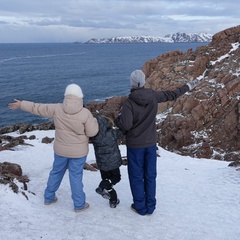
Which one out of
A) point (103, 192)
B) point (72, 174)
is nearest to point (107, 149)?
point (72, 174)

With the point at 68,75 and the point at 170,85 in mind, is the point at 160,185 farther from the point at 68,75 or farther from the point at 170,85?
the point at 68,75

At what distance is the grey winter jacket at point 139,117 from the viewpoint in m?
6.51

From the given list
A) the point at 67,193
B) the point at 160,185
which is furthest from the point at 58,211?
the point at 160,185

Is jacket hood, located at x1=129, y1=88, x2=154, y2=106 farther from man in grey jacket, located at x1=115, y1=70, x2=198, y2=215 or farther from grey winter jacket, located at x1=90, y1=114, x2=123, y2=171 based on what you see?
grey winter jacket, located at x1=90, y1=114, x2=123, y2=171

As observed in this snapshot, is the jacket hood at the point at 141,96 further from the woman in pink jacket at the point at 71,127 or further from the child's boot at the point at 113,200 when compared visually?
the child's boot at the point at 113,200

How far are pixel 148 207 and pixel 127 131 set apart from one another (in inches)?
71.6

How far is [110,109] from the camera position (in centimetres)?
4019

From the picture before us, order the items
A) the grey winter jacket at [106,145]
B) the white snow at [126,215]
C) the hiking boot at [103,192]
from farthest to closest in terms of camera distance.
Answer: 1. the hiking boot at [103,192]
2. the grey winter jacket at [106,145]
3. the white snow at [126,215]

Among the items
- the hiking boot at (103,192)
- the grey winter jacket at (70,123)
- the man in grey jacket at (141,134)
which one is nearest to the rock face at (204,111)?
the man in grey jacket at (141,134)

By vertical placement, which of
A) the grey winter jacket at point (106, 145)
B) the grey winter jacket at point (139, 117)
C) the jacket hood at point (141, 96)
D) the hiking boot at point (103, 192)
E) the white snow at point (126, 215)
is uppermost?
the jacket hood at point (141, 96)

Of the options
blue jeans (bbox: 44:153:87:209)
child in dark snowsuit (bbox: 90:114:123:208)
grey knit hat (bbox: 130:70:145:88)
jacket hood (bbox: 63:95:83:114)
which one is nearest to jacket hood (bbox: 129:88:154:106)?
grey knit hat (bbox: 130:70:145:88)

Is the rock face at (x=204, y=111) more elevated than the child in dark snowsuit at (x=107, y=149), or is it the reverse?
the child in dark snowsuit at (x=107, y=149)

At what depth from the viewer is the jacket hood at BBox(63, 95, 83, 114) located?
6.34 meters

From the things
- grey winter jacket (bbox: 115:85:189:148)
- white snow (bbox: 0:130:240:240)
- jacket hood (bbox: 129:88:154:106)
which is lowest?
white snow (bbox: 0:130:240:240)
